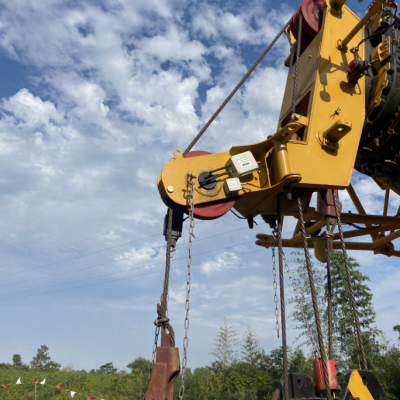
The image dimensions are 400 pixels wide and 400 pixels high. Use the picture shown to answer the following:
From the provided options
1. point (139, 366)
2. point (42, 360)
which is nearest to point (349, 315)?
point (139, 366)

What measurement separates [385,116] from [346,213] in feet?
5.51

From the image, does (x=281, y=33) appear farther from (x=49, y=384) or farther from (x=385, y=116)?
(x=49, y=384)

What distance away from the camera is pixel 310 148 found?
11.3 ft

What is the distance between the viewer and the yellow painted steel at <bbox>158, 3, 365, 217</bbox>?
3.35 m

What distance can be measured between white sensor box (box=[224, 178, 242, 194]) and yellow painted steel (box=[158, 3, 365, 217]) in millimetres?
52

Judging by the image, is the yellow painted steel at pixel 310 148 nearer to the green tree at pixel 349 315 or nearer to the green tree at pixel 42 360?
the green tree at pixel 349 315

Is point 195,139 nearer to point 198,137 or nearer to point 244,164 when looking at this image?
point 198,137

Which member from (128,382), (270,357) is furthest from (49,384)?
(270,357)

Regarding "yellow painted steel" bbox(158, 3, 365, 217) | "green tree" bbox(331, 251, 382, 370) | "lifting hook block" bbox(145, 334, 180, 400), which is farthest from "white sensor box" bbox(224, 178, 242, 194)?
"green tree" bbox(331, 251, 382, 370)

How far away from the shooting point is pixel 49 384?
22109 millimetres

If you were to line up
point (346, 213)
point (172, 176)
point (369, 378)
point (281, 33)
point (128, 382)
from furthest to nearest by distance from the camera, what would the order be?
point (128, 382), point (346, 213), point (281, 33), point (172, 176), point (369, 378)

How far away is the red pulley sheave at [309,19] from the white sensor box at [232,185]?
2093 millimetres

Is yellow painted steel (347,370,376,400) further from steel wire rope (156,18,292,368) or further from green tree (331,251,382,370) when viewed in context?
green tree (331,251,382,370)

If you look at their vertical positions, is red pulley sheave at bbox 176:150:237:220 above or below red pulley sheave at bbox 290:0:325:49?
below
